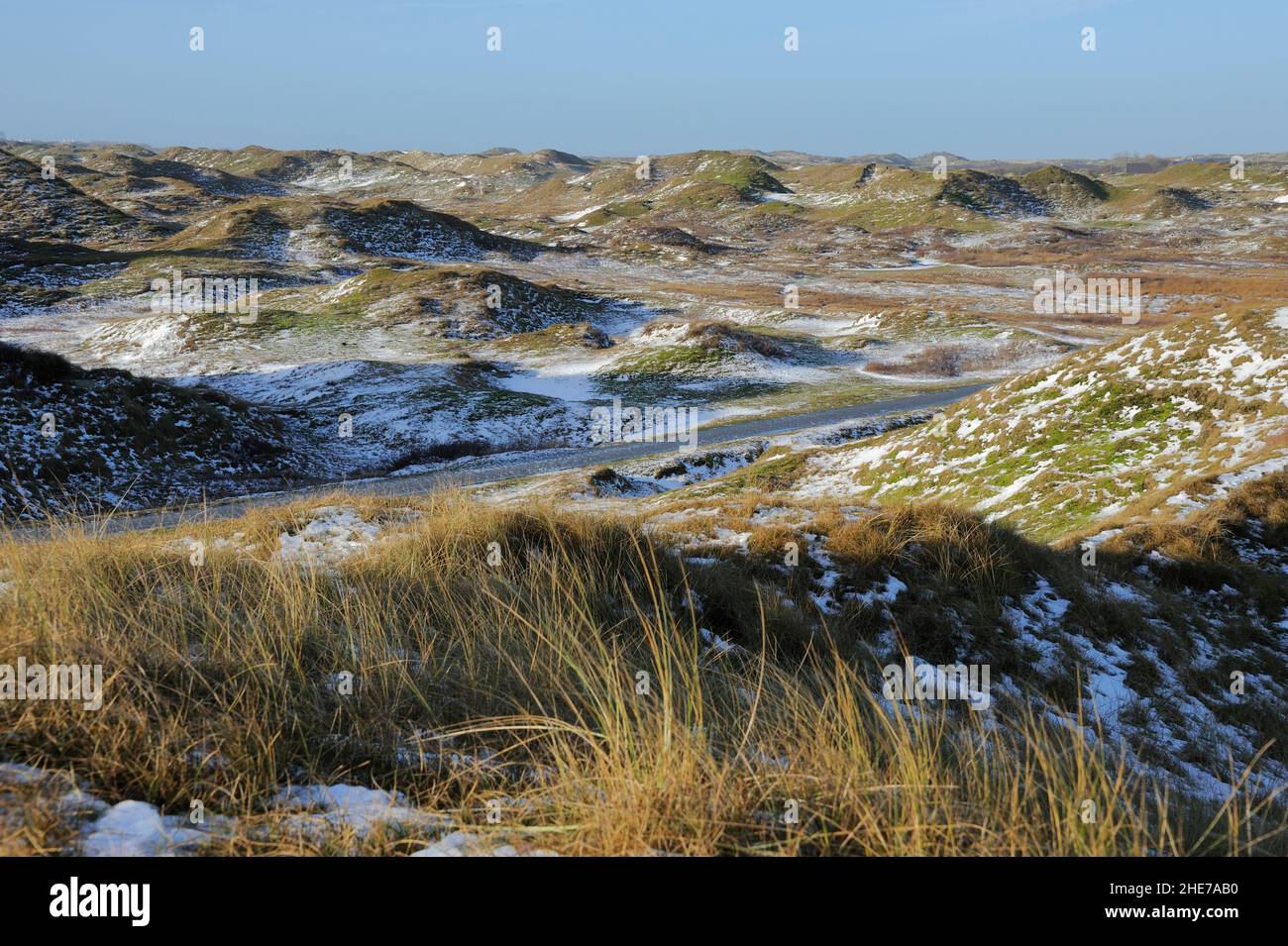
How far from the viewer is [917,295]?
235ft

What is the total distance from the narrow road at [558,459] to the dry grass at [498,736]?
628 inches

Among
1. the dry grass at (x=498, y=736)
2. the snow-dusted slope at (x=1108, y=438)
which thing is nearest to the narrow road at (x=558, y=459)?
the snow-dusted slope at (x=1108, y=438)

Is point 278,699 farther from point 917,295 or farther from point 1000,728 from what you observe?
point 917,295

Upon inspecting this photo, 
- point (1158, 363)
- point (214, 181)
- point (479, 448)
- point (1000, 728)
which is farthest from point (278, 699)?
point (214, 181)

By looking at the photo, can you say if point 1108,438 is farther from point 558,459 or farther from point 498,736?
point 558,459

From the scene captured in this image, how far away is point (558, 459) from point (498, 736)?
26.2 m

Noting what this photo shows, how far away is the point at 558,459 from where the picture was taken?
29.5 m

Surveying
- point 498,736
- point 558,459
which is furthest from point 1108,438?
point 558,459

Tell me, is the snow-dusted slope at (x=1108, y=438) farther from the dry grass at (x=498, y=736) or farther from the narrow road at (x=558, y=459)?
the dry grass at (x=498, y=736)

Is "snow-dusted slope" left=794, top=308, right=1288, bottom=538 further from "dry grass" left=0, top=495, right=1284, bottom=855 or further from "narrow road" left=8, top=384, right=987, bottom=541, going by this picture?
"dry grass" left=0, top=495, right=1284, bottom=855

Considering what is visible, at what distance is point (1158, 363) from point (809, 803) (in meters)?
19.3

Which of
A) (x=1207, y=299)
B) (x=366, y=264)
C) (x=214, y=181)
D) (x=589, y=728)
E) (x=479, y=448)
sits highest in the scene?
(x=214, y=181)

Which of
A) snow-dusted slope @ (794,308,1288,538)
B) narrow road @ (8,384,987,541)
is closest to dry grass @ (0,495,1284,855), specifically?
snow-dusted slope @ (794,308,1288,538)

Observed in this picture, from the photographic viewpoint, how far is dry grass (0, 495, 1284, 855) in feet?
8.66
